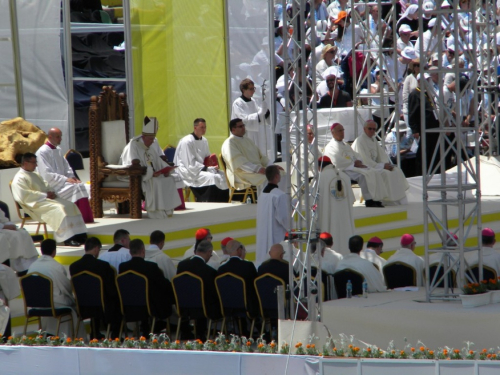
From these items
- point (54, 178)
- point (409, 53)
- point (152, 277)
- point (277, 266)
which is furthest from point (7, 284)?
point (409, 53)

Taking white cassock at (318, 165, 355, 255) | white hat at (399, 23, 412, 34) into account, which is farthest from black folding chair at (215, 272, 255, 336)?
white hat at (399, 23, 412, 34)

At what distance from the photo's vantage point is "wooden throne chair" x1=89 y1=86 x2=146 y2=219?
14586 millimetres

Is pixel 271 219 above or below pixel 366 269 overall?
above

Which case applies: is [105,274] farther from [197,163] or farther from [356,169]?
[356,169]

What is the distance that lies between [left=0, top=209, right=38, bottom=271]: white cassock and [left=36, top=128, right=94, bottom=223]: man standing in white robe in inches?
70.0

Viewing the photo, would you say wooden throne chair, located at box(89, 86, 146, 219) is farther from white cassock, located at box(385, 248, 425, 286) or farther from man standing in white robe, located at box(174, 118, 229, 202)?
white cassock, located at box(385, 248, 425, 286)

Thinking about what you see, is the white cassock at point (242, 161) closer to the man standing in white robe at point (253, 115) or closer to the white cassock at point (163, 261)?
the man standing in white robe at point (253, 115)

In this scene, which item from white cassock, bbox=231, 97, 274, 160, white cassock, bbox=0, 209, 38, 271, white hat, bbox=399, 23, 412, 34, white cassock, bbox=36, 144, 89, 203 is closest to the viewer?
white cassock, bbox=0, 209, 38, 271

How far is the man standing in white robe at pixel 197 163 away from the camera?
16453 mm

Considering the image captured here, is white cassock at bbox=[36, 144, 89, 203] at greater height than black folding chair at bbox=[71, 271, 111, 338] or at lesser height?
greater

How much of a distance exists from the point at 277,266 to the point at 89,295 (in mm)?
1877

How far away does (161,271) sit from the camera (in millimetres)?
10812

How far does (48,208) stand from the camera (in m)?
13.5

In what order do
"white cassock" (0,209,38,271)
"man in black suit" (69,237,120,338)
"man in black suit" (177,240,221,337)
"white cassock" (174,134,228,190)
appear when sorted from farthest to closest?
"white cassock" (174,134,228,190) < "white cassock" (0,209,38,271) < "man in black suit" (69,237,120,338) < "man in black suit" (177,240,221,337)
